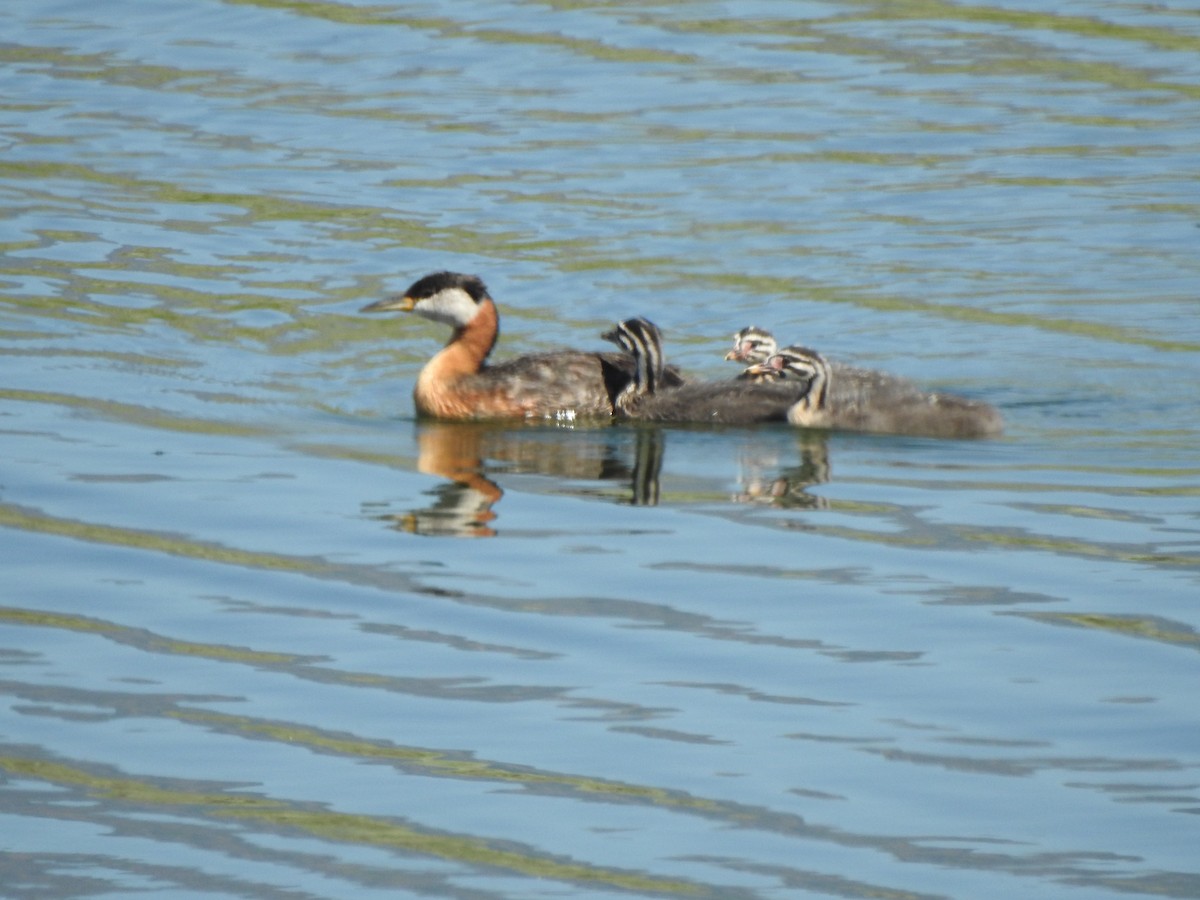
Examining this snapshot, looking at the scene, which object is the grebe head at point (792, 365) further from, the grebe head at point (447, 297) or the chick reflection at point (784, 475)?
the grebe head at point (447, 297)

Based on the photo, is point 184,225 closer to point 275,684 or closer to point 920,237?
point 920,237

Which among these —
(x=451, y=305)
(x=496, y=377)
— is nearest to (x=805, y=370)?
(x=496, y=377)

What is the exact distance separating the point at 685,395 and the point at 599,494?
2172 millimetres

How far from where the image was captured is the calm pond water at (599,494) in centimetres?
719

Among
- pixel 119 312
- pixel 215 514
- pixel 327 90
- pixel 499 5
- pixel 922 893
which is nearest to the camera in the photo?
pixel 922 893

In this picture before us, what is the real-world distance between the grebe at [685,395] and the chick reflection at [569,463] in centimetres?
16

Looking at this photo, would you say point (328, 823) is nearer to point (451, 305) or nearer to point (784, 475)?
point (784, 475)

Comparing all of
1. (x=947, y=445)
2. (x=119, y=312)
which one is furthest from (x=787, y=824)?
(x=119, y=312)

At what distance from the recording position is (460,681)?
27.7 ft

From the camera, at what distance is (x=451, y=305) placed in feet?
48.2

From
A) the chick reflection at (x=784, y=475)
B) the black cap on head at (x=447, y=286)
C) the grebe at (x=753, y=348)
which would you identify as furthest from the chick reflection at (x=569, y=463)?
the black cap on head at (x=447, y=286)

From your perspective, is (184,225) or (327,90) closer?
(184,225)

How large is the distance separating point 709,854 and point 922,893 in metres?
0.67

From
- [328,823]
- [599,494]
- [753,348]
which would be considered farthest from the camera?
[753,348]
